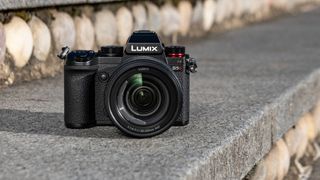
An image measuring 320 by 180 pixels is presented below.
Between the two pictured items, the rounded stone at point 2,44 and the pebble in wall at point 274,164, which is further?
the rounded stone at point 2,44

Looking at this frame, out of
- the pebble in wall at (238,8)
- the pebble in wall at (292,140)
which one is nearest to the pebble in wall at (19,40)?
the pebble in wall at (292,140)

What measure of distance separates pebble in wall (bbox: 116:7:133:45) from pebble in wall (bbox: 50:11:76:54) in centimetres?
68

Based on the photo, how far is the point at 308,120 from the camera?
4.47 meters

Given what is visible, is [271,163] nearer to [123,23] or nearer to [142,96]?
[142,96]

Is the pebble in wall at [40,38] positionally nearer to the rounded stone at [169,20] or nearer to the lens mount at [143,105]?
the lens mount at [143,105]

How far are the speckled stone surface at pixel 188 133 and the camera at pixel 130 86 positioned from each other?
2.4 inches

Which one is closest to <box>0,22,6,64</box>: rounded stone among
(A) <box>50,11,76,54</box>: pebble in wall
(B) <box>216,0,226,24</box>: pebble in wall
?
(A) <box>50,11,76,54</box>: pebble in wall

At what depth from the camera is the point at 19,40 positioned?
12.0 ft

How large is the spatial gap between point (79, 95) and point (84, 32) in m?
1.84

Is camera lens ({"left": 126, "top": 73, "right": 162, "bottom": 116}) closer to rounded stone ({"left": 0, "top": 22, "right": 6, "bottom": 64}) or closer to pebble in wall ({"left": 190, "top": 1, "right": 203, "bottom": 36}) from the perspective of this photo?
rounded stone ({"left": 0, "top": 22, "right": 6, "bottom": 64})

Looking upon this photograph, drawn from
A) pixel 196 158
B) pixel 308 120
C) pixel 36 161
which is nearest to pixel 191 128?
pixel 196 158

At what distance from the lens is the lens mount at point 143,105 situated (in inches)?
95.9

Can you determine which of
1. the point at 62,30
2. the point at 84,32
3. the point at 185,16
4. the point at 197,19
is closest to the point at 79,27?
the point at 84,32

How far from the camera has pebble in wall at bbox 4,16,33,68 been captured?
3617mm
